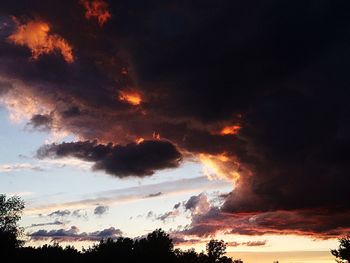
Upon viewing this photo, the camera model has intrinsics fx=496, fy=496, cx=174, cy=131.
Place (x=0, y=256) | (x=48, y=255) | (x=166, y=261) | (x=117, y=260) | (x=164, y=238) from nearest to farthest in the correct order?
(x=0, y=256) < (x=48, y=255) < (x=117, y=260) < (x=166, y=261) < (x=164, y=238)

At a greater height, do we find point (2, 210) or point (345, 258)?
point (2, 210)

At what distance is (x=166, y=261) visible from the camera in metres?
146

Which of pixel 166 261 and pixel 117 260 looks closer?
pixel 117 260

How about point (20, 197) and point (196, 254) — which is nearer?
point (20, 197)

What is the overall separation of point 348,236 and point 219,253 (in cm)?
6387

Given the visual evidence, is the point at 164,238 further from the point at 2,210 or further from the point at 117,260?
the point at 2,210

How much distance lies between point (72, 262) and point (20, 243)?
16148 mm

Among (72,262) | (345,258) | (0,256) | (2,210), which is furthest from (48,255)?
(345,258)

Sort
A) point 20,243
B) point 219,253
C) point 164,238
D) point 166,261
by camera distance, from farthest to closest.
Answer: point 219,253
point 164,238
point 166,261
point 20,243

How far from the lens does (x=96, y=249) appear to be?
483 ft

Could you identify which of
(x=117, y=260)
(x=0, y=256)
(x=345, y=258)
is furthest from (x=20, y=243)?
(x=345, y=258)

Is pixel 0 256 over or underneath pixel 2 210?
underneath

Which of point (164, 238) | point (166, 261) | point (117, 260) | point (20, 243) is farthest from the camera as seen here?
point (164, 238)

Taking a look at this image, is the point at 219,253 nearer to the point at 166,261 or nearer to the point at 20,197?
the point at 166,261
